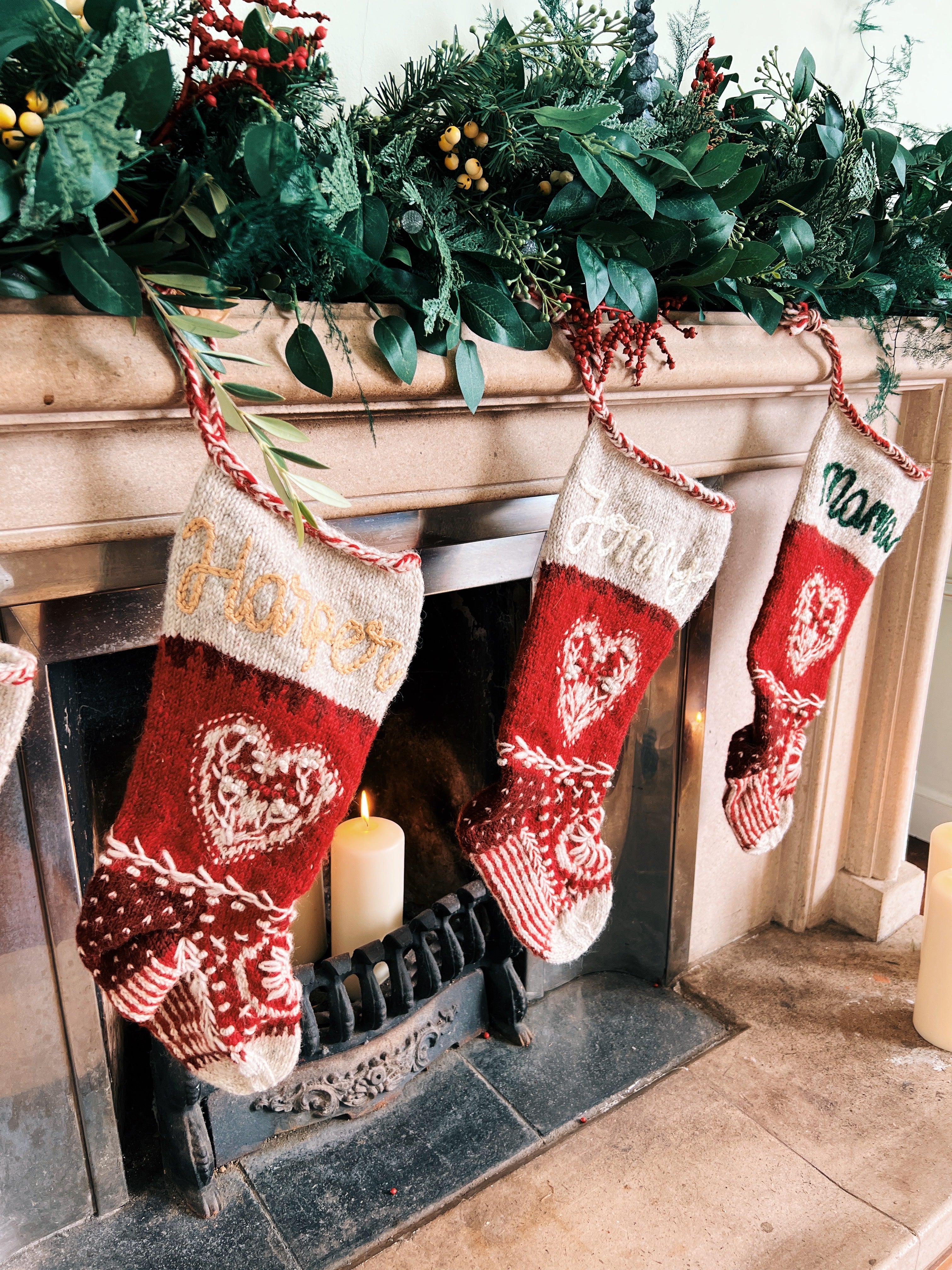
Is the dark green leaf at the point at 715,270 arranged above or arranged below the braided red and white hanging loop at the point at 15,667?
above

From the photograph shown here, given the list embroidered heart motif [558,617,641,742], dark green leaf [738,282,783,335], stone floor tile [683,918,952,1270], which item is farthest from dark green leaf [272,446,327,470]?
stone floor tile [683,918,952,1270]

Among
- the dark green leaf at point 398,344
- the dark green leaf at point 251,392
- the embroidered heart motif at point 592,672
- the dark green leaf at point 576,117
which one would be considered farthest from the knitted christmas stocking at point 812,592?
the dark green leaf at point 251,392

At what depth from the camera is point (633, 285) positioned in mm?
816

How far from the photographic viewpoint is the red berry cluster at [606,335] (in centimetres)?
84

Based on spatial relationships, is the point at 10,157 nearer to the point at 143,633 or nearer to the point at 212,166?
the point at 212,166

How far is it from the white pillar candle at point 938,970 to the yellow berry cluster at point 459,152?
3.79 ft

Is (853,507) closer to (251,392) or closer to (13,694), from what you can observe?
(251,392)

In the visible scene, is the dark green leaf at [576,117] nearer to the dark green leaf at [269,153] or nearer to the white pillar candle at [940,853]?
the dark green leaf at [269,153]

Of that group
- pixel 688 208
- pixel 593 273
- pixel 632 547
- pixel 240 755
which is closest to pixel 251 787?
pixel 240 755

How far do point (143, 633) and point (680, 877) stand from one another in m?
0.94

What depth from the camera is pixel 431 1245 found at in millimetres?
995

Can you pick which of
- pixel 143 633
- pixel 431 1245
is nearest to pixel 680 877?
pixel 431 1245

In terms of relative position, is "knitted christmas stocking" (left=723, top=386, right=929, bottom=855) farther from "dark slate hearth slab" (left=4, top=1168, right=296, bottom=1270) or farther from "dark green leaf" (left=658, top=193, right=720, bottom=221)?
"dark slate hearth slab" (left=4, top=1168, right=296, bottom=1270)

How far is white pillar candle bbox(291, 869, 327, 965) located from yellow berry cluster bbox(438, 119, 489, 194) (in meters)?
0.89
